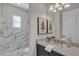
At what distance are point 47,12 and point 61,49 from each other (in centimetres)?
67

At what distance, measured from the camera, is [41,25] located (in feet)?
5.72

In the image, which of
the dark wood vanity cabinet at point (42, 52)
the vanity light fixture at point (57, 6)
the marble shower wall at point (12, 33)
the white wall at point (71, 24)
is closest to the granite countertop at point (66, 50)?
the dark wood vanity cabinet at point (42, 52)

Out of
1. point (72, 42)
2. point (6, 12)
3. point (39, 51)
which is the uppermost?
point (6, 12)

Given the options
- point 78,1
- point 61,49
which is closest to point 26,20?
point 61,49

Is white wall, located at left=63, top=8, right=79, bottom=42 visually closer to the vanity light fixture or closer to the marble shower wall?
the vanity light fixture

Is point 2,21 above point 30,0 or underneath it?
underneath

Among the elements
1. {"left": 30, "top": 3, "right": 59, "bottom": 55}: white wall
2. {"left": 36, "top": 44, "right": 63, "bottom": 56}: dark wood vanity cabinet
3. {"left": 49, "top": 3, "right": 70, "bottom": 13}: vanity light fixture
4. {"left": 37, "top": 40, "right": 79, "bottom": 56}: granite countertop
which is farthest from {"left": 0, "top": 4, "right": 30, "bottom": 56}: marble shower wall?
{"left": 49, "top": 3, "right": 70, "bottom": 13}: vanity light fixture

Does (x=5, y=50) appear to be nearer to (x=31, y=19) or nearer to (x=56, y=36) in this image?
(x=31, y=19)

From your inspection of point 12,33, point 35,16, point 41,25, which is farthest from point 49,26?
point 12,33

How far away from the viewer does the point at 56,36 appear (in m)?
1.69

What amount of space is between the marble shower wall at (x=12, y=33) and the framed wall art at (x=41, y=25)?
0.18 meters

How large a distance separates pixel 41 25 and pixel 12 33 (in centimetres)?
51

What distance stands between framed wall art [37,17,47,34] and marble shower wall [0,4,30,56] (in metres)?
0.18

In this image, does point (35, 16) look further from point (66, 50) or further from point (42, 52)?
point (66, 50)
